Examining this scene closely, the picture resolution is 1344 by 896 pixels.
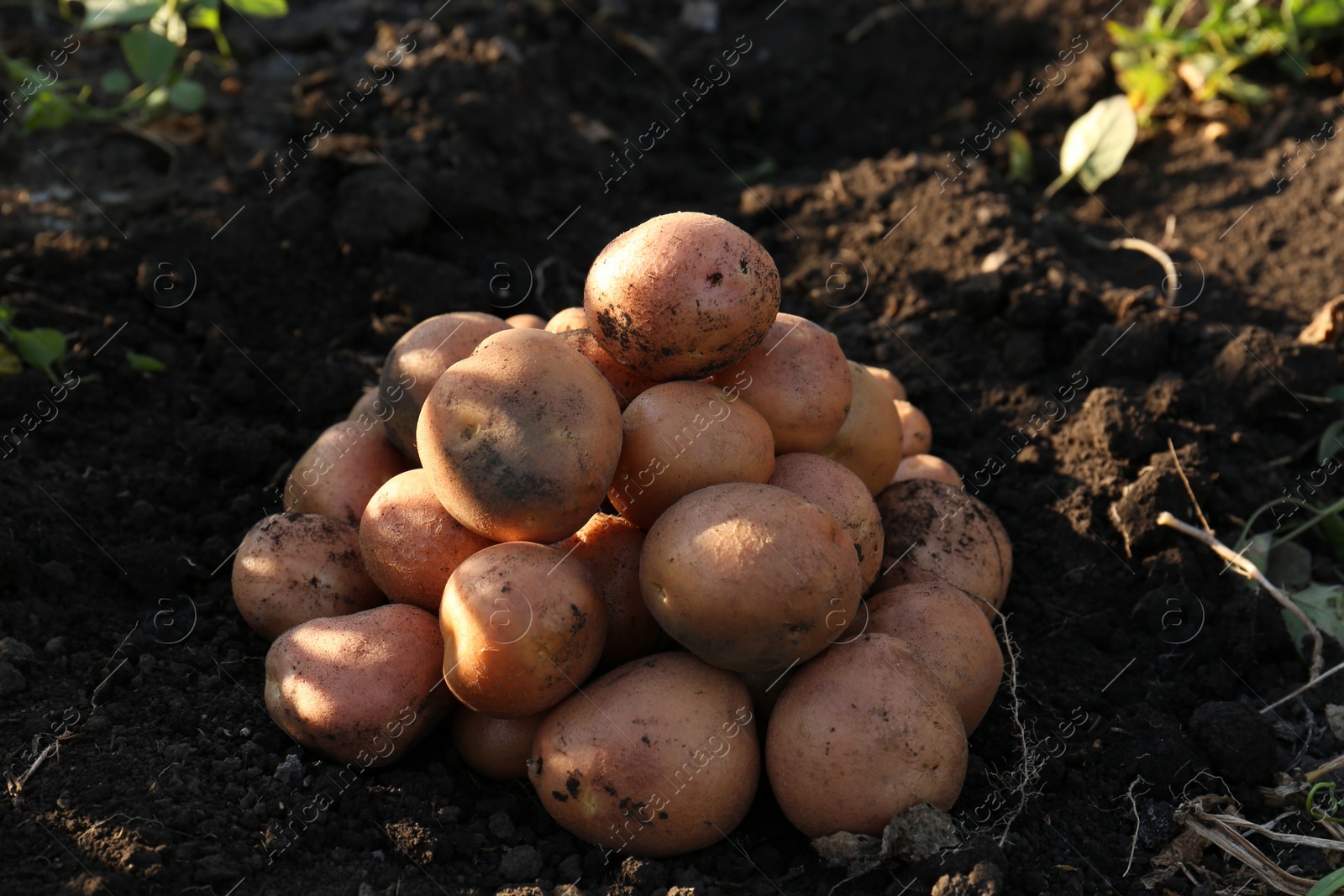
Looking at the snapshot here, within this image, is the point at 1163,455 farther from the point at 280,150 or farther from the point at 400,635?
the point at 280,150

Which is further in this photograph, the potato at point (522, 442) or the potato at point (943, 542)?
the potato at point (943, 542)

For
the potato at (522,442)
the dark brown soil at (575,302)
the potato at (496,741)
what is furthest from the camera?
the potato at (496,741)

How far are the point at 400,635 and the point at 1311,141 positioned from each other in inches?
211

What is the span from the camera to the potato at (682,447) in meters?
2.79

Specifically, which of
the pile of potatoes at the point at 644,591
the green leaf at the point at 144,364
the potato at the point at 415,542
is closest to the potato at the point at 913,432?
the pile of potatoes at the point at 644,591

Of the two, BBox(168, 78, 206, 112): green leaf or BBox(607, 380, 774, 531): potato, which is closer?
BBox(607, 380, 774, 531): potato

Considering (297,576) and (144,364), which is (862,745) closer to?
(297,576)

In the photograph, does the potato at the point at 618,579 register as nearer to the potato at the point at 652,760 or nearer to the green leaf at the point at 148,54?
the potato at the point at 652,760

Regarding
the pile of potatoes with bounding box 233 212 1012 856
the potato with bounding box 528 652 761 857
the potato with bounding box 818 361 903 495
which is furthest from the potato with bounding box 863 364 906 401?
the potato with bounding box 528 652 761 857

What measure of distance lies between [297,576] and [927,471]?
2054mm

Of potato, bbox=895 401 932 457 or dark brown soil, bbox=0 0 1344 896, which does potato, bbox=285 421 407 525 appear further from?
potato, bbox=895 401 932 457

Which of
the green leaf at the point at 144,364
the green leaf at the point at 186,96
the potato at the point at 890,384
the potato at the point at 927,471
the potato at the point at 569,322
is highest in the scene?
the green leaf at the point at 186,96

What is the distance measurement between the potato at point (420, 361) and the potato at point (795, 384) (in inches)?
30.8

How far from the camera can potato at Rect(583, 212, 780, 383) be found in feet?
9.18
